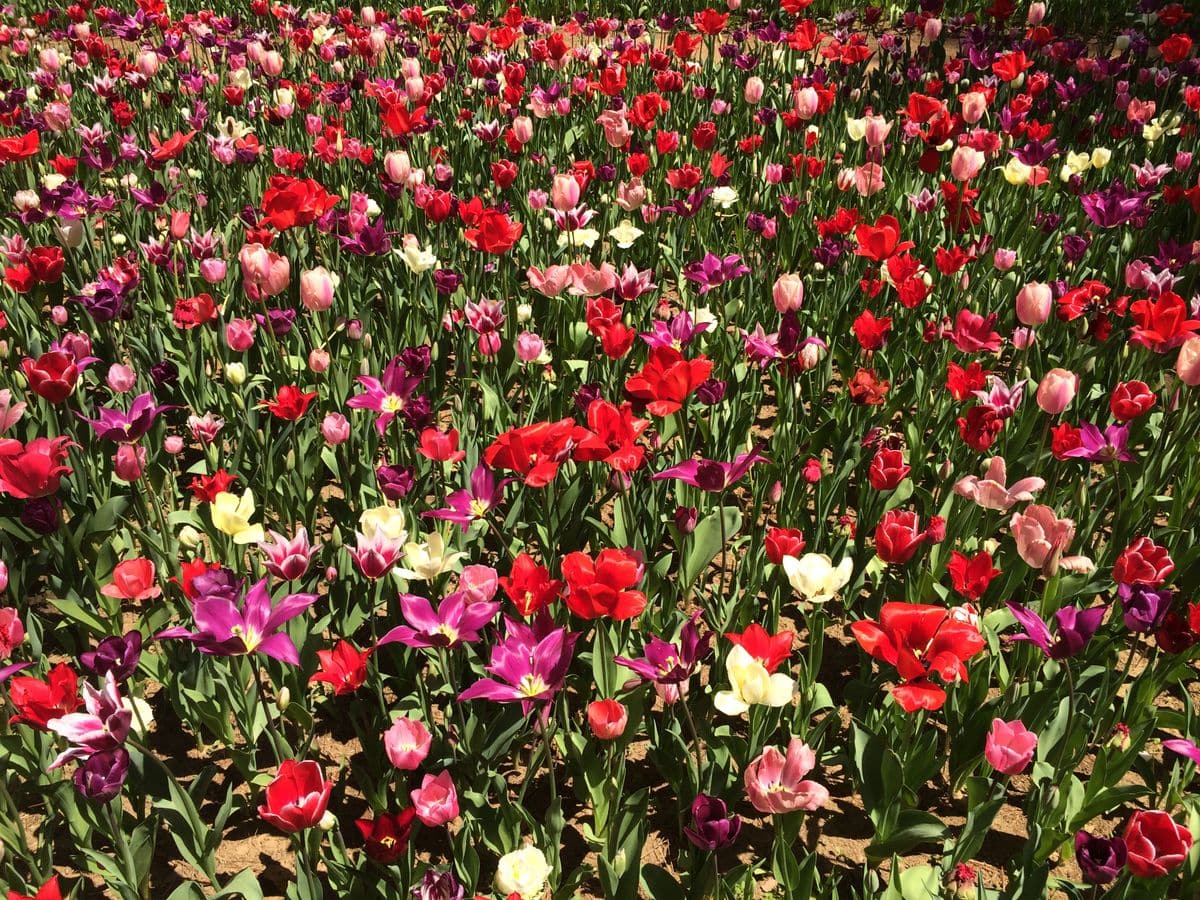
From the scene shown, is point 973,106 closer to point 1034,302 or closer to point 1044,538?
point 1034,302

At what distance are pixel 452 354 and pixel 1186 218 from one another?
3.81 metres

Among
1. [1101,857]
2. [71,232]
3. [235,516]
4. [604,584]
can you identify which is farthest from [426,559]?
[71,232]

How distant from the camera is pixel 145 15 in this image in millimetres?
7238

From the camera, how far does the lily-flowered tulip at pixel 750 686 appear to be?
169 cm

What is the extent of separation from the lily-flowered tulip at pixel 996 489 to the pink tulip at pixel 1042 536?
0.36ft

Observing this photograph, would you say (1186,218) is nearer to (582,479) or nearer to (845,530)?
(845,530)

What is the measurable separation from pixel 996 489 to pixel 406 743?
1.49 metres

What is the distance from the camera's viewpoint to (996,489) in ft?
7.55

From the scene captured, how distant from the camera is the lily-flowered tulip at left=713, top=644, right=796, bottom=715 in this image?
1692 millimetres

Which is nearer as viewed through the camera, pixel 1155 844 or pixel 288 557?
pixel 1155 844

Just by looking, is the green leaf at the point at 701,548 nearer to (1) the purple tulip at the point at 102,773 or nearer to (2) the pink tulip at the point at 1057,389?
(2) the pink tulip at the point at 1057,389

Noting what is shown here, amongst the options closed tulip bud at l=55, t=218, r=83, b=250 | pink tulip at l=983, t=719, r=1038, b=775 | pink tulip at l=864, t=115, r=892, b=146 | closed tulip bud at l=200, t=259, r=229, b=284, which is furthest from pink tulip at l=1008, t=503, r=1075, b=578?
closed tulip bud at l=55, t=218, r=83, b=250

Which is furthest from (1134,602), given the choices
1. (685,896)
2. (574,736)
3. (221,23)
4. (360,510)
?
(221,23)

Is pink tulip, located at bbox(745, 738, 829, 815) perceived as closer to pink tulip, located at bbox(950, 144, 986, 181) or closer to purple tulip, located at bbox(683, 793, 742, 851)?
purple tulip, located at bbox(683, 793, 742, 851)
